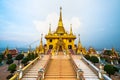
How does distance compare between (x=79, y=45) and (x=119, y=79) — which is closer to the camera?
(x=119, y=79)

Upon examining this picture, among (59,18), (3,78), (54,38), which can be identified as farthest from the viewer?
(59,18)

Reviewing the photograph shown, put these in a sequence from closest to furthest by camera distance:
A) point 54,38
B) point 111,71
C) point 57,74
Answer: point 57,74 → point 111,71 → point 54,38

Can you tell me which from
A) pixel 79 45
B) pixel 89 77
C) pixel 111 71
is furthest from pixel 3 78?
pixel 79 45

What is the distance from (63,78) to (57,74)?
1.31m

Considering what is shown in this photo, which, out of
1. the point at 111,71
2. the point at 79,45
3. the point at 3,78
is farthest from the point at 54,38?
the point at 111,71

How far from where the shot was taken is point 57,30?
4978 centimetres

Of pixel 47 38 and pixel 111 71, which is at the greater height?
pixel 47 38

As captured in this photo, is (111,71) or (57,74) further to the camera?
(111,71)

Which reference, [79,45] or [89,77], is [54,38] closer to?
[79,45]

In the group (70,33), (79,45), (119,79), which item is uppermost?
(70,33)

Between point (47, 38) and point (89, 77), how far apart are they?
32279 millimetres

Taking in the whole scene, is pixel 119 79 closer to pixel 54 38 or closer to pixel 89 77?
pixel 89 77

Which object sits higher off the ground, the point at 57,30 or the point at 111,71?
the point at 57,30

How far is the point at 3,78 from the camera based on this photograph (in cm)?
2230
